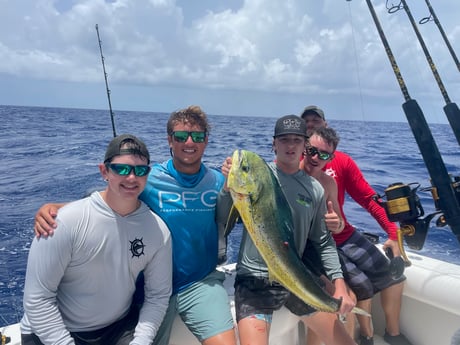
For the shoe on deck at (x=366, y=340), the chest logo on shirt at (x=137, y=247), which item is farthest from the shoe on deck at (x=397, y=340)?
the chest logo on shirt at (x=137, y=247)

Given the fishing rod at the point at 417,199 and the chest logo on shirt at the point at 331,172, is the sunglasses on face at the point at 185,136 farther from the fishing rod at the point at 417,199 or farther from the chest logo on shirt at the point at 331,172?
the fishing rod at the point at 417,199

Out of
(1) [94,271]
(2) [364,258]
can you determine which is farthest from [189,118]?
(2) [364,258]

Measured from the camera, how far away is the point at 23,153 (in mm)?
12500

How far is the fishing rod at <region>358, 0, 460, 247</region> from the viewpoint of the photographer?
268 centimetres

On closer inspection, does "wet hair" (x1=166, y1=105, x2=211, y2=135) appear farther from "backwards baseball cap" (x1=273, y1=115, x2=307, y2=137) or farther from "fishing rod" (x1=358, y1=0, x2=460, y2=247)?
"fishing rod" (x1=358, y1=0, x2=460, y2=247)

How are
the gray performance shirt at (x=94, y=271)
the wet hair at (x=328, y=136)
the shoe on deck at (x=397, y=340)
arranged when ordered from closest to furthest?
the gray performance shirt at (x=94, y=271), the wet hair at (x=328, y=136), the shoe on deck at (x=397, y=340)

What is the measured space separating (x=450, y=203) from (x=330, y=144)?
96 centimetres

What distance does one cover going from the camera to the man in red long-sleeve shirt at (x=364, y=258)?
9.38 feet

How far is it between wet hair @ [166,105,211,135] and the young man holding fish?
1.39 ft

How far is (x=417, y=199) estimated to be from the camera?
Result: 2805mm

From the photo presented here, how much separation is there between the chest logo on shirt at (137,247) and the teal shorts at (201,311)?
1.50 feet

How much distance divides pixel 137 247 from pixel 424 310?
238 cm

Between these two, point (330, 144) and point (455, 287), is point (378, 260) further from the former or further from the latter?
point (330, 144)

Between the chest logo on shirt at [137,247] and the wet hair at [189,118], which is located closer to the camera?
the chest logo on shirt at [137,247]
